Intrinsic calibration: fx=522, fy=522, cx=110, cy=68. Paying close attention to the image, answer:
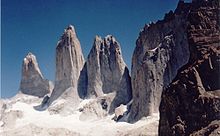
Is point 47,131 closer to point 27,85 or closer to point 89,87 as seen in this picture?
point 89,87

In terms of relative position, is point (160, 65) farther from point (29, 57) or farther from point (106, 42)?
point (29, 57)

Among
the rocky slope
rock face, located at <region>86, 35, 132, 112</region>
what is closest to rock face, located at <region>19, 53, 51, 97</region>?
the rocky slope

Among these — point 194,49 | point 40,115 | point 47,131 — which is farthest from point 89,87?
point 194,49

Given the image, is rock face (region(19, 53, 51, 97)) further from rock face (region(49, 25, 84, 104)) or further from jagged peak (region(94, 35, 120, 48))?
jagged peak (region(94, 35, 120, 48))

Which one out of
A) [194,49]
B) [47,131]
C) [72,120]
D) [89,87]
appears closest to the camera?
[194,49]

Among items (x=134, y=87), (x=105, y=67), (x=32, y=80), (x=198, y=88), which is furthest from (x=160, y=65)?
(x=198, y=88)

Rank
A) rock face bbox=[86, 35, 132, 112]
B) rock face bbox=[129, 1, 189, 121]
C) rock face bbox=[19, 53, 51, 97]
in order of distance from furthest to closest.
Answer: rock face bbox=[19, 53, 51, 97] < rock face bbox=[86, 35, 132, 112] < rock face bbox=[129, 1, 189, 121]
